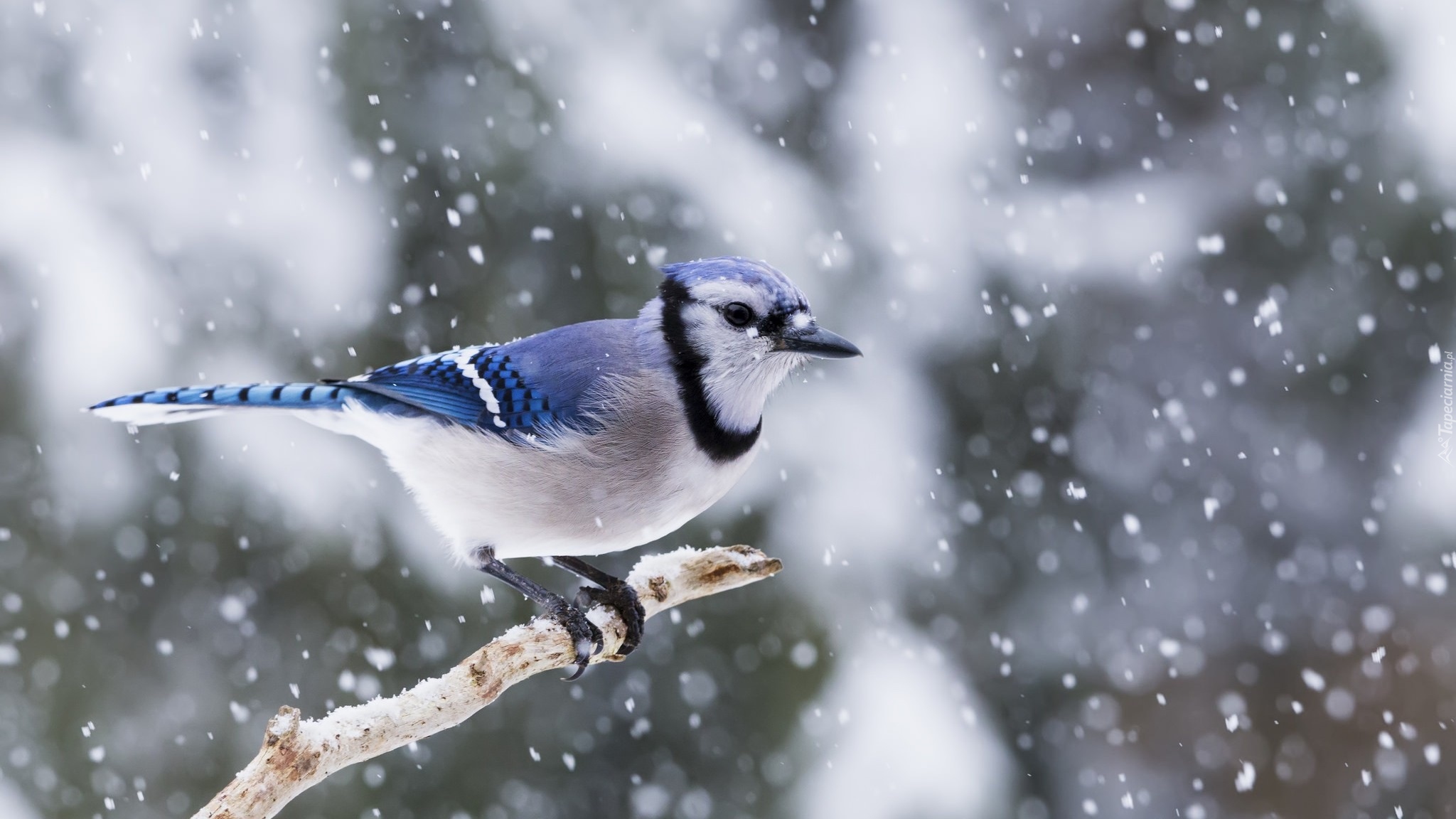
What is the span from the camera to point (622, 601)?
2180 mm

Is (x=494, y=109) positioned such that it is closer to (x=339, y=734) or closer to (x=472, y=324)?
(x=472, y=324)

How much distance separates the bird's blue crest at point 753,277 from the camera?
1979 millimetres

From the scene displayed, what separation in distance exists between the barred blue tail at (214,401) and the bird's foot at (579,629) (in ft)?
1.86

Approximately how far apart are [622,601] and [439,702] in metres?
0.53

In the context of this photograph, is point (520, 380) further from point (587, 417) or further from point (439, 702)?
point (439, 702)

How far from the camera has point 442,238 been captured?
3.12 m

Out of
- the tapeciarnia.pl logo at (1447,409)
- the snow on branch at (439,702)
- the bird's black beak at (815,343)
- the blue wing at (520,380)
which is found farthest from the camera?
the tapeciarnia.pl logo at (1447,409)

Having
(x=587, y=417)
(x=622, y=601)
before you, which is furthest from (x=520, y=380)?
(x=622, y=601)

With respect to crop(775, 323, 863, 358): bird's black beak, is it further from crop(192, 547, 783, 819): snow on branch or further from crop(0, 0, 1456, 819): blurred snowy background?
crop(0, 0, 1456, 819): blurred snowy background

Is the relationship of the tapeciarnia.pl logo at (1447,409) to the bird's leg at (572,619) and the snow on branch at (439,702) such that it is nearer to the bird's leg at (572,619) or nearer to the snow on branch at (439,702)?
the snow on branch at (439,702)

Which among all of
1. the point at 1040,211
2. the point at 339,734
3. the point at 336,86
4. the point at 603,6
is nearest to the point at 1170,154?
the point at 1040,211

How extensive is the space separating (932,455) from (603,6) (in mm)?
1626

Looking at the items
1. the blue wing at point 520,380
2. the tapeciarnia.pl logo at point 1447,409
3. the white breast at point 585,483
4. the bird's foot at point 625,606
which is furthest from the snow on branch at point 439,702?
the tapeciarnia.pl logo at point 1447,409

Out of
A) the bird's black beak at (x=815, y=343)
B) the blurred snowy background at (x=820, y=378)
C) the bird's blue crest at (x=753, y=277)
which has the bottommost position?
the blurred snowy background at (x=820, y=378)
